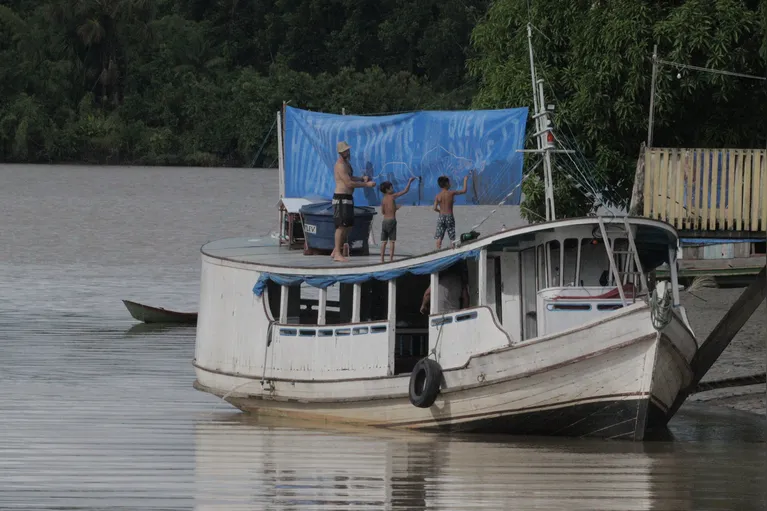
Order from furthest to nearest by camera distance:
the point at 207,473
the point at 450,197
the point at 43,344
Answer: the point at 43,344 → the point at 450,197 → the point at 207,473

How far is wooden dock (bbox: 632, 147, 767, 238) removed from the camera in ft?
59.9

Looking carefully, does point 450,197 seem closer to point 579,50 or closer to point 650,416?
point 650,416

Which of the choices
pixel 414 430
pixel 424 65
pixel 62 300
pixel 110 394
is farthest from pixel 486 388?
pixel 424 65

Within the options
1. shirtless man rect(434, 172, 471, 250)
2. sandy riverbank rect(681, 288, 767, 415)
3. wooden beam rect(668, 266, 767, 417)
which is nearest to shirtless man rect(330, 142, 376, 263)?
shirtless man rect(434, 172, 471, 250)

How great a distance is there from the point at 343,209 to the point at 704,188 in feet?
14.2

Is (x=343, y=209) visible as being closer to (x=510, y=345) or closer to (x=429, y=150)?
(x=429, y=150)

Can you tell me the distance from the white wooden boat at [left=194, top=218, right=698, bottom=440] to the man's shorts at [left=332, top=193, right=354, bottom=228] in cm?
50

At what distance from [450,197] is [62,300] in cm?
1615

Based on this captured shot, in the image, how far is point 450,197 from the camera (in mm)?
17719

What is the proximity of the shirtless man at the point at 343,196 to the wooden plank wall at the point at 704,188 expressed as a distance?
3422mm

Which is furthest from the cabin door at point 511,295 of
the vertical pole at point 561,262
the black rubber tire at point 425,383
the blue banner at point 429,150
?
the blue banner at point 429,150

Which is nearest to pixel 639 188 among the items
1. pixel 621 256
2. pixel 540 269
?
pixel 621 256

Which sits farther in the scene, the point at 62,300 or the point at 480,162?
the point at 62,300

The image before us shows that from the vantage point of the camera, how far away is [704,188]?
18.3 metres
